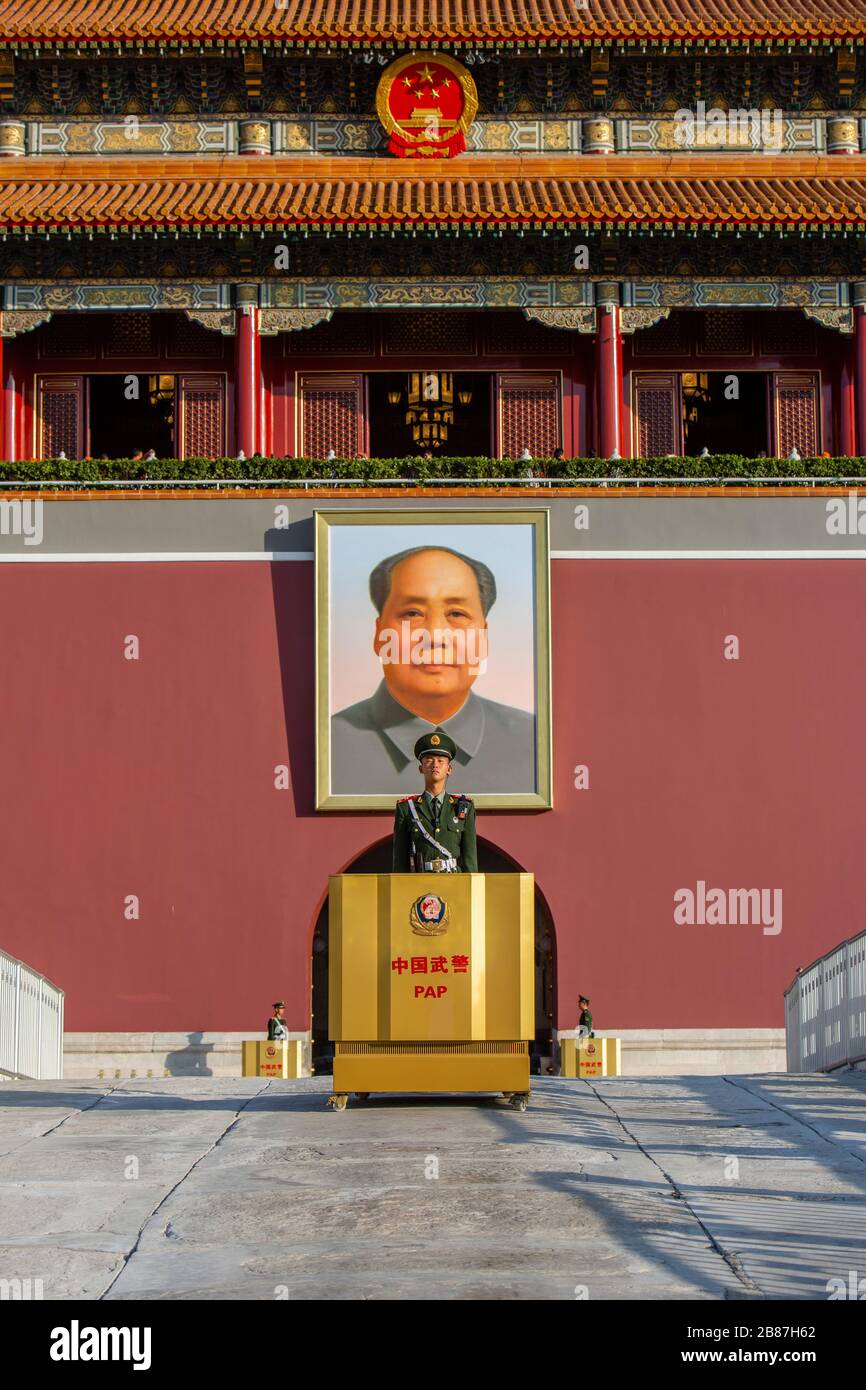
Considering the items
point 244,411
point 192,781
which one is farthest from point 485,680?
point 244,411

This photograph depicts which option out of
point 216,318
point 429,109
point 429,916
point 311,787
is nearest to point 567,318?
point 429,109

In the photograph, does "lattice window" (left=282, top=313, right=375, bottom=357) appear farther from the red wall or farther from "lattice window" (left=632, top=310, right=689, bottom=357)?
the red wall

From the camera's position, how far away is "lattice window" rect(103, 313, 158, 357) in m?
26.5

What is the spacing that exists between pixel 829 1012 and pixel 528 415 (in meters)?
11.2

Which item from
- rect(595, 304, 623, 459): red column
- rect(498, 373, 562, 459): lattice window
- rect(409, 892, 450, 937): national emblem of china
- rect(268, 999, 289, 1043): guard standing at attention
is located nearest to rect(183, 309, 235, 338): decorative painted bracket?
rect(498, 373, 562, 459): lattice window

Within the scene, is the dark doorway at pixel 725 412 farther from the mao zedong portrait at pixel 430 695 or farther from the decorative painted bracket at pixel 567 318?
the mao zedong portrait at pixel 430 695

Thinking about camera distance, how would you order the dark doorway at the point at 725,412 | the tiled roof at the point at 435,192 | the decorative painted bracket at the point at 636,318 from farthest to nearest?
1. the dark doorway at the point at 725,412
2. the decorative painted bracket at the point at 636,318
3. the tiled roof at the point at 435,192

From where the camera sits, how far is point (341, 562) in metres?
21.9

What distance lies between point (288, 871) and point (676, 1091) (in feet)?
30.6

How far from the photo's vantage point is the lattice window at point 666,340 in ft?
87.1

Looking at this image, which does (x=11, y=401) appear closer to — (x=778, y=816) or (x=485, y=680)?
(x=485, y=680)

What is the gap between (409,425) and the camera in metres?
27.4

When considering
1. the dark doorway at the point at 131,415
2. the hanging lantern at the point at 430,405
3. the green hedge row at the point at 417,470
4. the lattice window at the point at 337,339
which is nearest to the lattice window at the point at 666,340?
the hanging lantern at the point at 430,405

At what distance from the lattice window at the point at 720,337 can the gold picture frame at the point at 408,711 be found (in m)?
6.14
